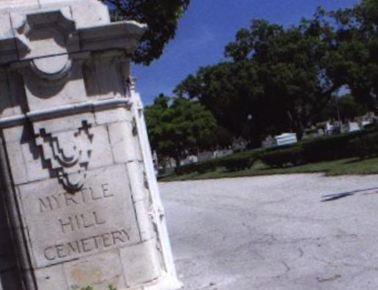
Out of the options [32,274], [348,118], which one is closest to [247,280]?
[32,274]

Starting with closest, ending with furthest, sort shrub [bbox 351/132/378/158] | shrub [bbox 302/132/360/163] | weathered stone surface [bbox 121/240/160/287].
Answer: weathered stone surface [bbox 121/240/160/287] → shrub [bbox 351/132/378/158] → shrub [bbox 302/132/360/163]

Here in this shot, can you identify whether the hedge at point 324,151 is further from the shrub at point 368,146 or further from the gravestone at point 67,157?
the gravestone at point 67,157

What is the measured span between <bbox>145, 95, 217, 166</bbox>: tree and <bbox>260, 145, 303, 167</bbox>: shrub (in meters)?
23.1

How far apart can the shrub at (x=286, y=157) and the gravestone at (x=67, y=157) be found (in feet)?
77.6

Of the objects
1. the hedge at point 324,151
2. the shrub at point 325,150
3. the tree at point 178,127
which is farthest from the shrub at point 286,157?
the tree at point 178,127

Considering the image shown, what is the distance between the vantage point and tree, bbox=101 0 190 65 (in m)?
12.7

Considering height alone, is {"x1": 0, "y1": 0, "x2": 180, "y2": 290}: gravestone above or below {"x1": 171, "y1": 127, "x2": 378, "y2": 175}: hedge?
above

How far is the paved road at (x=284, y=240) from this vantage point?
7.17 m

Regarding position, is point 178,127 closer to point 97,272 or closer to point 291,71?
point 291,71

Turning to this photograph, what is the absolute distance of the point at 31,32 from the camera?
566 centimetres

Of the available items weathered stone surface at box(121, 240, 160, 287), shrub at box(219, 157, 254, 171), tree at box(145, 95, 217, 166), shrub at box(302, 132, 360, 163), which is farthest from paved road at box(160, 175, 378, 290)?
tree at box(145, 95, 217, 166)

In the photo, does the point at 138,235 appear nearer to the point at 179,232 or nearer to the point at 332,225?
the point at 332,225

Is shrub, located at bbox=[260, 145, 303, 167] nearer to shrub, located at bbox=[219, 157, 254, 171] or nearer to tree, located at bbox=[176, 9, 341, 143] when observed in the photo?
shrub, located at bbox=[219, 157, 254, 171]

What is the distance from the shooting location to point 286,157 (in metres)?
29.5
